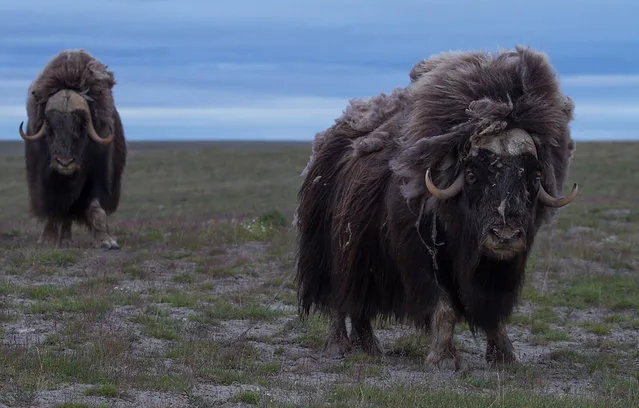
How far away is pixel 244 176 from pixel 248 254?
1878 cm

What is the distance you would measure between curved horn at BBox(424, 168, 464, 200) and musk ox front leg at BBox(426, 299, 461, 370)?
0.61 m

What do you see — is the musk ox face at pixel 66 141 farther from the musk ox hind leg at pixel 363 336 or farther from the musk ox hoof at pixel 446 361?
the musk ox hoof at pixel 446 361

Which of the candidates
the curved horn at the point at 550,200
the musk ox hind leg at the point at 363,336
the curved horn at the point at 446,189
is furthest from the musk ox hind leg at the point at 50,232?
the curved horn at the point at 550,200

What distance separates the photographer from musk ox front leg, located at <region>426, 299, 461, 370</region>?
5.74m

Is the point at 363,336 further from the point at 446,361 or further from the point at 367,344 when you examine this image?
the point at 446,361

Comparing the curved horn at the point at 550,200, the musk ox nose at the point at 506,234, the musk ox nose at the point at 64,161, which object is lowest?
the musk ox nose at the point at 64,161

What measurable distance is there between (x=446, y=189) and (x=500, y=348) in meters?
1.10

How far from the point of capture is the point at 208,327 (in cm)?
704

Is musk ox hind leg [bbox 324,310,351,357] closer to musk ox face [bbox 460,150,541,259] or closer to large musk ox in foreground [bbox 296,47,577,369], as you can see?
large musk ox in foreground [bbox 296,47,577,369]

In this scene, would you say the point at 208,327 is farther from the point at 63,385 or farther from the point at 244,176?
the point at 244,176

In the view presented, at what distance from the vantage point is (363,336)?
6523 millimetres

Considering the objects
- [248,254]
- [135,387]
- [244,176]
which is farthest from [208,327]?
[244,176]

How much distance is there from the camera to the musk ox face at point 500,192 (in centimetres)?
536

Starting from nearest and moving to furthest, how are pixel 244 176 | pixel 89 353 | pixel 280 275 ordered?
1. pixel 89 353
2. pixel 280 275
3. pixel 244 176
